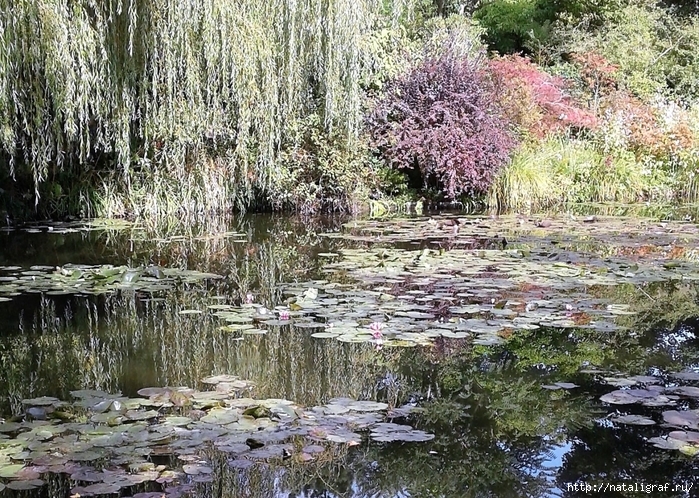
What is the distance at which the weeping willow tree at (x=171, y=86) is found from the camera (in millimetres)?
5793

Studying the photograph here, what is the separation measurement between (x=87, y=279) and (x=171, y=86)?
304 centimetres

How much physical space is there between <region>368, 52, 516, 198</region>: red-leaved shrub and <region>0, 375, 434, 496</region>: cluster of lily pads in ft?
25.1

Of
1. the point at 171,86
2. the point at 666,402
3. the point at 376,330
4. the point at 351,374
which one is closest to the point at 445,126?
the point at 171,86

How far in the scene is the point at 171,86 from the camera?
7.09m

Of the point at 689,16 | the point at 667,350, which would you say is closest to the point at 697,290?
the point at 667,350

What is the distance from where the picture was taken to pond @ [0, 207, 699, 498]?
6.64 feet

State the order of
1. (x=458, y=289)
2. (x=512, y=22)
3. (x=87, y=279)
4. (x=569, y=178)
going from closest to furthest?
(x=458, y=289), (x=87, y=279), (x=569, y=178), (x=512, y=22)

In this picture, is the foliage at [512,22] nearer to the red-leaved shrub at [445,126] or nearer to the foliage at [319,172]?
the red-leaved shrub at [445,126]

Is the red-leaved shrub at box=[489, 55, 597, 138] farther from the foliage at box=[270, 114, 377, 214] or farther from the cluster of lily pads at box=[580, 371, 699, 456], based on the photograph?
the cluster of lily pads at box=[580, 371, 699, 456]

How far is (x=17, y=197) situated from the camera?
820 cm

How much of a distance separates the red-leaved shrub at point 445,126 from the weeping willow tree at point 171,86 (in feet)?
2.86

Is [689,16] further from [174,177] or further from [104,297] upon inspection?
[104,297]

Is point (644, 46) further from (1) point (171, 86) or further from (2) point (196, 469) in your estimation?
(2) point (196, 469)

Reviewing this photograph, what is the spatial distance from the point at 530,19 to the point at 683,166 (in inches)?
224
